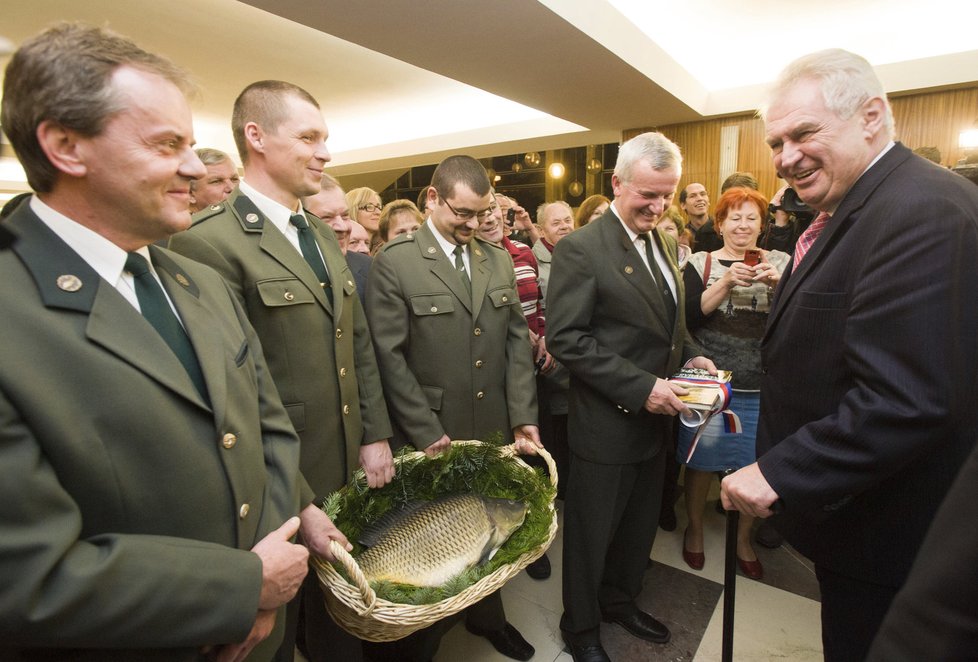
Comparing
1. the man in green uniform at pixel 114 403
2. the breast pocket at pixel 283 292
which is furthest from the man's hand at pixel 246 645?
the breast pocket at pixel 283 292

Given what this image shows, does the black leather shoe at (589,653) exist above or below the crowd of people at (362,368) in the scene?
below

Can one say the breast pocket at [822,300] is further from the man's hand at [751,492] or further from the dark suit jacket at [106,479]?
the dark suit jacket at [106,479]

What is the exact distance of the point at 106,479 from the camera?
74cm

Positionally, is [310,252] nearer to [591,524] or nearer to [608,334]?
[608,334]

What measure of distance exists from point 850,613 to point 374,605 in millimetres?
1068

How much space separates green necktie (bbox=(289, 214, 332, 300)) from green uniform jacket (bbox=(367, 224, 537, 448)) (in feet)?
1.07

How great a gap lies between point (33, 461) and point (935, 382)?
4.77ft

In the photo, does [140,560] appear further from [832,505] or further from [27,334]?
[832,505]

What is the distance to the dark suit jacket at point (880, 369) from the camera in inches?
37.8

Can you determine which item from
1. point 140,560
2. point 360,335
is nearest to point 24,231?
point 140,560

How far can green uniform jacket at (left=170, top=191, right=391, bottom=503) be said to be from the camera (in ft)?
4.25

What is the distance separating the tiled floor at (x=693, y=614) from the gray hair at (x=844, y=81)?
70.6 inches

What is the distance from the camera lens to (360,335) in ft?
5.33

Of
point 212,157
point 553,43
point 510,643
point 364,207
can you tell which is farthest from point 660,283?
point 553,43
